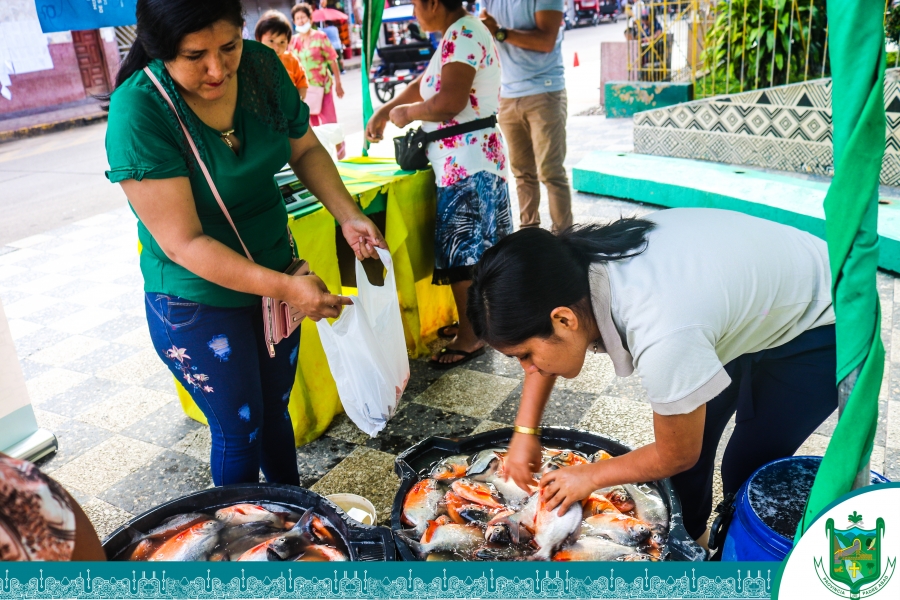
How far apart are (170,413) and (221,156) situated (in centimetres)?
192

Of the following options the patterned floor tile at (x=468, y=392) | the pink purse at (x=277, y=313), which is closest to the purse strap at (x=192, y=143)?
the pink purse at (x=277, y=313)

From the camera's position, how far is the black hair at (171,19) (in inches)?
57.0

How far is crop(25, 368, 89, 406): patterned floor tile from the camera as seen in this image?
3.40m

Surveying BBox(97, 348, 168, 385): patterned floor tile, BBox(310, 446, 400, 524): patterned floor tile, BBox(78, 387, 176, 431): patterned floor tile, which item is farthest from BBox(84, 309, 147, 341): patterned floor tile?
BBox(310, 446, 400, 524): patterned floor tile

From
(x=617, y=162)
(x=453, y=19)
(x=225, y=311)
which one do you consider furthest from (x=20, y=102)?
(x=225, y=311)

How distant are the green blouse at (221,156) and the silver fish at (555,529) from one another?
37.5 inches

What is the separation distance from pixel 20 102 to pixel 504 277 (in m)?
16.1

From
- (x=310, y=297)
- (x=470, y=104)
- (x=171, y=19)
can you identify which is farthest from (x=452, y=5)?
(x=310, y=297)

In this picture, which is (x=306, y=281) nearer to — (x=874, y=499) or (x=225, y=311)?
(x=225, y=311)

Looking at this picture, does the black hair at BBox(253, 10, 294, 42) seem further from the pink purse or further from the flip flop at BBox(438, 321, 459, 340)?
the pink purse

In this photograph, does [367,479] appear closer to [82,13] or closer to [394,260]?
[394,260]

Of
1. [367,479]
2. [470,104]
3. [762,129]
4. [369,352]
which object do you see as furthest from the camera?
[762,129]

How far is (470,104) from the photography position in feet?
9.97

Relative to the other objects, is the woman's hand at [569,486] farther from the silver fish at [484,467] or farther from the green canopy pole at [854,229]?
the green canopy pole at [854,229]
